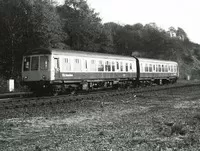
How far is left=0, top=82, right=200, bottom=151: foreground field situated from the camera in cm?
718

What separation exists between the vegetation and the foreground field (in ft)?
65.4

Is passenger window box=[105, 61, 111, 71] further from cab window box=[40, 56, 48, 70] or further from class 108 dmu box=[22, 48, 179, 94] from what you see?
cab window box=[40, 56, 48, 70]

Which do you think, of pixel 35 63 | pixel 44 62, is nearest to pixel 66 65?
pixel 44 62

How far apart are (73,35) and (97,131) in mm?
39691

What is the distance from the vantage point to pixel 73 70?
876 inches

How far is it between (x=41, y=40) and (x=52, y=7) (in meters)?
4.85

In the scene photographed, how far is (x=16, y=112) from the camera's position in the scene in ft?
43.6

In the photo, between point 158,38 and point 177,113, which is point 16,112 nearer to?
point 177,113

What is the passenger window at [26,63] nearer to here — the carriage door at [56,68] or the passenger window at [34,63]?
the passenger window at [34,63]

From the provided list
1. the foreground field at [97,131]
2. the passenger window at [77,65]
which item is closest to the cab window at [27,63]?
the passenger window at [77,65]

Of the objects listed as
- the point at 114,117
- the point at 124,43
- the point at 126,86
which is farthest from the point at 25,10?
the point at 124,43

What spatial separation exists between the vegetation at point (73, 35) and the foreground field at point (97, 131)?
19.9 metres

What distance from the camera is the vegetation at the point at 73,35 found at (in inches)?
1260

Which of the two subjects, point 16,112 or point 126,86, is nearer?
point 16,112
